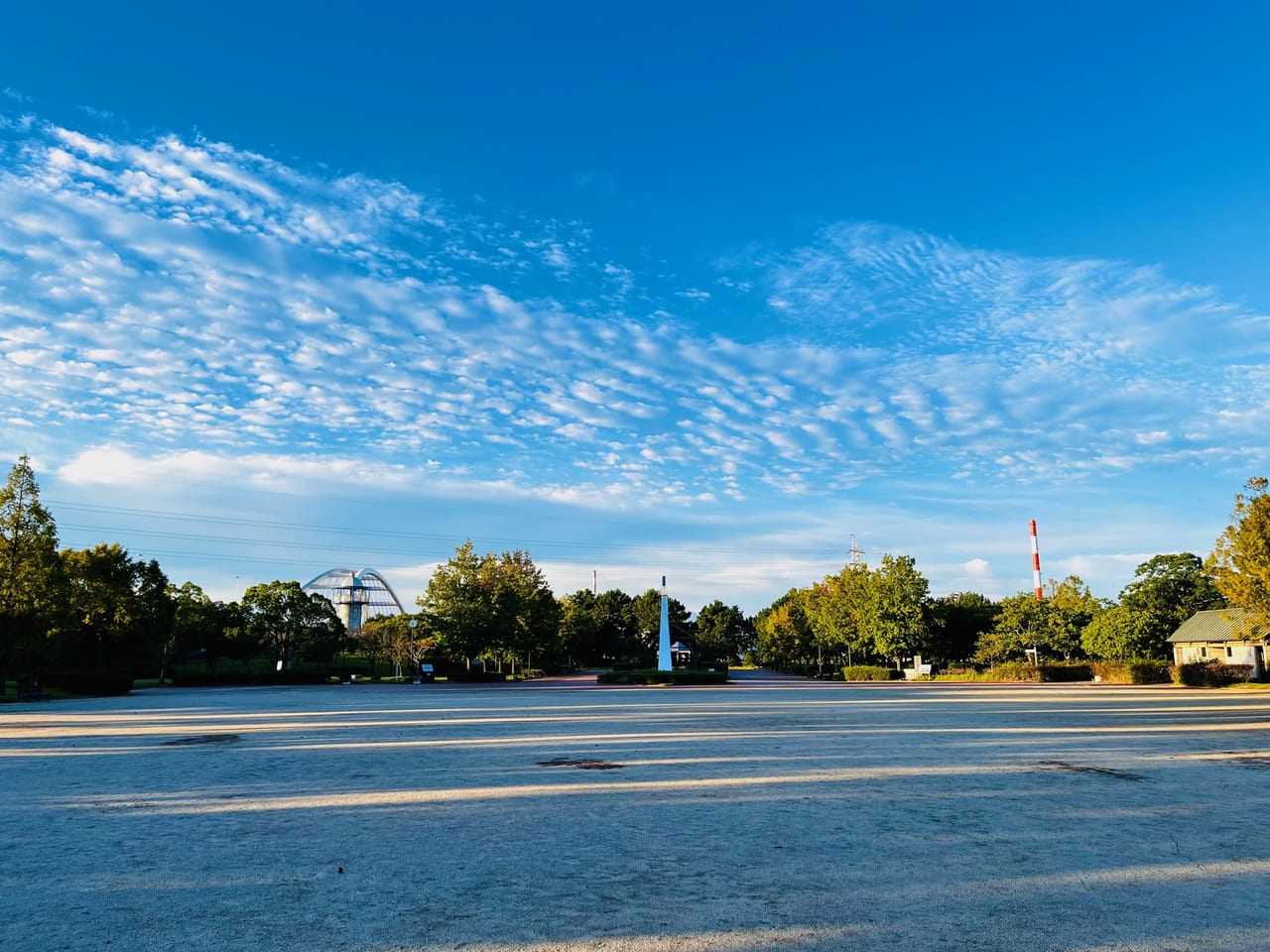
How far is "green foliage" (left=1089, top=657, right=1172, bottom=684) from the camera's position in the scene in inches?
1865

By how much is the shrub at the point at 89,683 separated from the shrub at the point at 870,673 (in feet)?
159

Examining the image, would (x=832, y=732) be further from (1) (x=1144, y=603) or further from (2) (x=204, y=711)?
(1) (x=1144, y=603)

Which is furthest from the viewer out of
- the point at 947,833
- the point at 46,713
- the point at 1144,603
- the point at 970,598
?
the point at 970,598

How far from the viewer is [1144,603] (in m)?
57.9

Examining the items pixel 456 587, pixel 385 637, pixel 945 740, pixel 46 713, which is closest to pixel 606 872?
pixel 945 740

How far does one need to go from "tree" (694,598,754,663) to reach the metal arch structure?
5730 cm

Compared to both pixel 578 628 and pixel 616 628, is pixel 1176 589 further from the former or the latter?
pixel 616 628

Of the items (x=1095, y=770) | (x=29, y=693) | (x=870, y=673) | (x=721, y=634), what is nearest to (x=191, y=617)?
(x=29, y=693)

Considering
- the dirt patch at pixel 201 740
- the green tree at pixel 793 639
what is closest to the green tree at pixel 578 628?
the green tree at pixel 793 639

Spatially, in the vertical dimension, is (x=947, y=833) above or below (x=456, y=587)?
below

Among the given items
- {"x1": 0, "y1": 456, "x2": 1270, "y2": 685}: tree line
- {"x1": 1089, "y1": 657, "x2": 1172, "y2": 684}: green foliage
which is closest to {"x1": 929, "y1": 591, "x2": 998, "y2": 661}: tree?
{"x1": 0, "y1": 456, "x2": 1270, "y2": 685}: tree line

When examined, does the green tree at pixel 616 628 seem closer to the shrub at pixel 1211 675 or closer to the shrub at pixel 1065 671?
the shrub at pixel 1065 671

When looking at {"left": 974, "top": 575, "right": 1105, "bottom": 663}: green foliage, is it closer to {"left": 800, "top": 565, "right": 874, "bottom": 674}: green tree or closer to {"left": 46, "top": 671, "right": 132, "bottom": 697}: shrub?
{"left": 800, "top": 565, "right": 874, "bottom": 674}: green tree

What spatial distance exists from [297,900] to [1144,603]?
6460 centimetres
